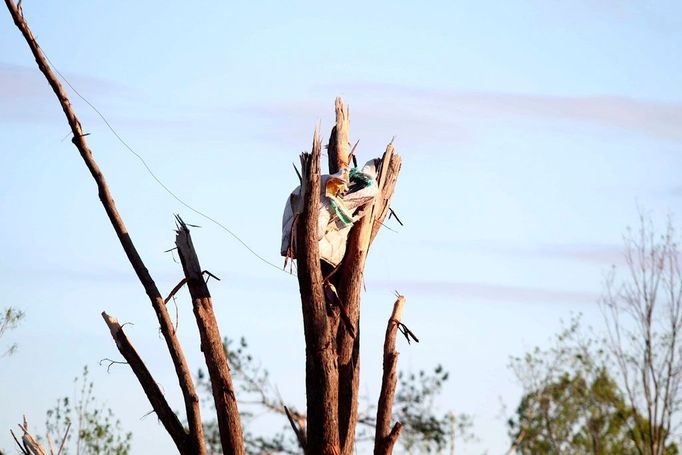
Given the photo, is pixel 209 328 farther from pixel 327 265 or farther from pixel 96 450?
pixel 96 450

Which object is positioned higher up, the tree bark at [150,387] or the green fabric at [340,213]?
the green fabric at [340,213]

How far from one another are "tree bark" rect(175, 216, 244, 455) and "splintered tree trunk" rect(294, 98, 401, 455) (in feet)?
1.61

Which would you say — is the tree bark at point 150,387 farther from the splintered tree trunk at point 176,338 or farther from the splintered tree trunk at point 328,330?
the splintered tree trunk at point 328,330

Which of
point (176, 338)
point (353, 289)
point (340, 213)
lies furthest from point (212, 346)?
point (340, 213)

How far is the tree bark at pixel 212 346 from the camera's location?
26.4 ft

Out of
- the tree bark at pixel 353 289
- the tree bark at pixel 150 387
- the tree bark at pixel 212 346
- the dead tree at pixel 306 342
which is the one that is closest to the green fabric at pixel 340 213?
the tree bark at pixel 353 289

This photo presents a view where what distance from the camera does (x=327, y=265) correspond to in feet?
28.2

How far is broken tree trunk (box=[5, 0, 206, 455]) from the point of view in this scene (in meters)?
8.03

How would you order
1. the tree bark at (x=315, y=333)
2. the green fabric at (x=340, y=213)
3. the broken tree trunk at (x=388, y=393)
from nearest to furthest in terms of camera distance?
1. the tree bark at (x=315, y=333)
2. the broken tree trunk at (x=388, y=393)
3. the green fabric at (x=340, y=213)

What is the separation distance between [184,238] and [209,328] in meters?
0.61

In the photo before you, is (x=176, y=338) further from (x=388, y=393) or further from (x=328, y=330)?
(x=388, y=393)

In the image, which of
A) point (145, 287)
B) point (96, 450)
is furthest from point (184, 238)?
point (96, 450)

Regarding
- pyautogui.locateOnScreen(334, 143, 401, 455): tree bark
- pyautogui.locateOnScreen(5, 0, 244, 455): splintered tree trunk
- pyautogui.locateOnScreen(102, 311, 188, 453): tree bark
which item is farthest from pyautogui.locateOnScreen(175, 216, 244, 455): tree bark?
pyautogui.locateOnScreen(334, 143, 401, 455): tree bark

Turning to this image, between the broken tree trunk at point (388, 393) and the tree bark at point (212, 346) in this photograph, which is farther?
the broken tree trunk at point (388, 393)
